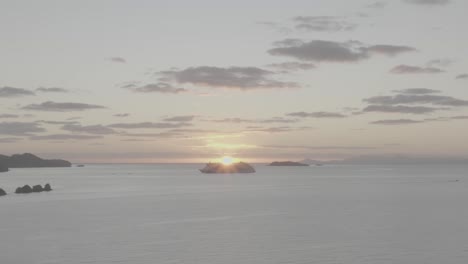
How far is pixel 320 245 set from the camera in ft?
168

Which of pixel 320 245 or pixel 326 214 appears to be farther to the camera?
pixel 326 214

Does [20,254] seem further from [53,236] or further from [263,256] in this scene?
[263,256]

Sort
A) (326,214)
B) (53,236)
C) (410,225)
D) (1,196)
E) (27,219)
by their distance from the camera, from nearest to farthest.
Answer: (53,236) → (410,225) → (27,219) → (326,214) → (1,196)

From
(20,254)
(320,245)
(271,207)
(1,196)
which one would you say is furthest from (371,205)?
(1,196)

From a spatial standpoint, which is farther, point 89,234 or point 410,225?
point 410,225

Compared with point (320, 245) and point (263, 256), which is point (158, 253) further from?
point (320, 245)

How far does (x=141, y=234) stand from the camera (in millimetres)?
59812

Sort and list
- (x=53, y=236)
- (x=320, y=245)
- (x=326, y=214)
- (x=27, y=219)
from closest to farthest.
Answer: (x=320, y=245), (x=53, y=236), (x=27, y=219), (x=326, y=214)

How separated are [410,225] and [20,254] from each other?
45771 mm

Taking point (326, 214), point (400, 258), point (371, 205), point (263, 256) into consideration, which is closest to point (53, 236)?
point (263, 256)

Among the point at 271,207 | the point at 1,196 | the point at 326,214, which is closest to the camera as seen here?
the point at 326,214

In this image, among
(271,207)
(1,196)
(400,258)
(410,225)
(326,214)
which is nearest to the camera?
(400,258)

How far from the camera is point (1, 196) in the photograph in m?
122

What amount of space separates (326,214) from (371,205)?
64.3 ft
